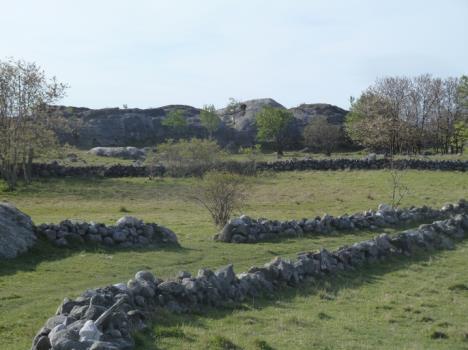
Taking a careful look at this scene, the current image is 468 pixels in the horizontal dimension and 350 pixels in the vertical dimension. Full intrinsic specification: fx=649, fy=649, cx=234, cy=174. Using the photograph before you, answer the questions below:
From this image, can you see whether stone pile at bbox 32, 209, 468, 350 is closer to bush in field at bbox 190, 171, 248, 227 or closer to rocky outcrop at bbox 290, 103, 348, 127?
bush in field at bbox 190, 171, 248, 227

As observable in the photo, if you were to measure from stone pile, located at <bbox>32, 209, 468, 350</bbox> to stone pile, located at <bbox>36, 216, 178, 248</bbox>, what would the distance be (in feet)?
21.3

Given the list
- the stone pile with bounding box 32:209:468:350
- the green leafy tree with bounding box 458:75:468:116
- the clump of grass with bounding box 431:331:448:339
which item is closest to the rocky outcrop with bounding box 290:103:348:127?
the green leafy tree with bounding box 458:75:468:116

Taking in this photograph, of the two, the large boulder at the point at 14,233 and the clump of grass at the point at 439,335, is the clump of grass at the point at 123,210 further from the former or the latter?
the clump of grass at the point at 439,335

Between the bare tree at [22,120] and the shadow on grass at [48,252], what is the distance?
27.3m

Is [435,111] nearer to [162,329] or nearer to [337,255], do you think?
[337,255]

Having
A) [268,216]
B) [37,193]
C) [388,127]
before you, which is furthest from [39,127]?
[388,127]

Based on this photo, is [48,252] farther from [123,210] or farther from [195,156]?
[195,156]

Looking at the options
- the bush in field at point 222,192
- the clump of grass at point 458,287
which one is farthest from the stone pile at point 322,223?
the clump of grass at point 458,287

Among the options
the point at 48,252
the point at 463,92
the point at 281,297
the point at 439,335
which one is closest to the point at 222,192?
the point at 48,252

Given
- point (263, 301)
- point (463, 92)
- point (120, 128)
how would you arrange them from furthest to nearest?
point (120, 128) → point (463, 92) → point (263, 301)

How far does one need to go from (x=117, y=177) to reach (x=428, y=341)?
44.7 m

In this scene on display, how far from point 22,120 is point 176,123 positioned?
47516 millimetres

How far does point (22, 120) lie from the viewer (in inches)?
1909

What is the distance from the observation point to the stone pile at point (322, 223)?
952 inches
